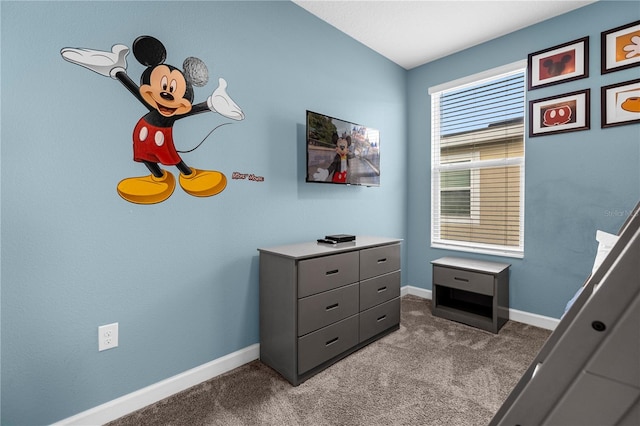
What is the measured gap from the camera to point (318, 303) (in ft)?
6.14

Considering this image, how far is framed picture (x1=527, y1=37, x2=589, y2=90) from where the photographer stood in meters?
2.33

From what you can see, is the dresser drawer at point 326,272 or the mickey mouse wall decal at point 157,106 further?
the dresser drawer at point 326,272

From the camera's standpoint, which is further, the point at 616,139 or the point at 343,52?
the point at 343,52

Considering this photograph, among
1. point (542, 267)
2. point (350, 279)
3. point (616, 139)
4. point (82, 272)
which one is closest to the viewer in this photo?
point (82, 272)

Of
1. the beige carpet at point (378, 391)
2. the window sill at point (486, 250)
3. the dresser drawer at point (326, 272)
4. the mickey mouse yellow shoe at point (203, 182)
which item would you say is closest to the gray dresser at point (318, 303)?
the dresser drawer at point (326, 272)

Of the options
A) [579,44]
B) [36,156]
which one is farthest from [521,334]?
[36,156]

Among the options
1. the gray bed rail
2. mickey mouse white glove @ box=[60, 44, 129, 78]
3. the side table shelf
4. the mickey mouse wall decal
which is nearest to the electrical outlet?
the mickey mouse wall decal

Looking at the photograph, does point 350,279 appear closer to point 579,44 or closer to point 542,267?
point 542,267

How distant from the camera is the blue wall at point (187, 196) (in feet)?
4.31

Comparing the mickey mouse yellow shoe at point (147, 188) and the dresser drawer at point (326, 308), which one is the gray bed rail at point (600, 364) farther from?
the mickey mouse yellow shoe at point (147, 188)

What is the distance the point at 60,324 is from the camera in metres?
1.38

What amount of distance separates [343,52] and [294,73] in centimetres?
69

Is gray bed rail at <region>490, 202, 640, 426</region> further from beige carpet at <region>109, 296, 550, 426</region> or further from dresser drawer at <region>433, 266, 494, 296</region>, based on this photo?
dresser drawer at <region>433, 266, 494, 296</region>

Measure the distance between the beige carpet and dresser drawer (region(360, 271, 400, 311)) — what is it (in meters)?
0.33
